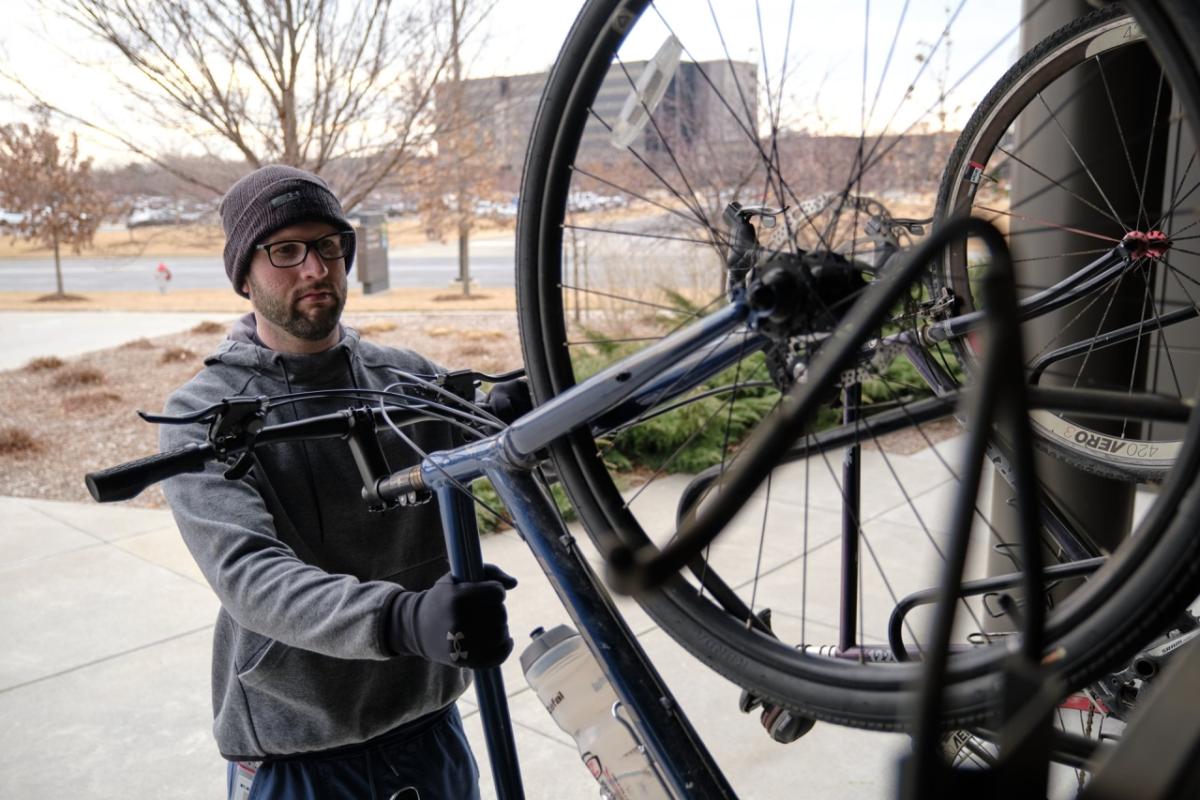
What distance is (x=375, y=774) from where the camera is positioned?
6.40ft

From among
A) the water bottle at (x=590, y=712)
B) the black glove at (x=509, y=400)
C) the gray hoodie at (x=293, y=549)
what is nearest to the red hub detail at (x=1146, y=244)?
the black glove at (x=509, y=400)

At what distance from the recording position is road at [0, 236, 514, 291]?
17672 millimetres

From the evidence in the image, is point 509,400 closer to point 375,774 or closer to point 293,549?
point 293,549

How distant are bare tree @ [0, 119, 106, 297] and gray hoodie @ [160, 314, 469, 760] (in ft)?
29.4

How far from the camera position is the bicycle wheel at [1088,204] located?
192 centimetres

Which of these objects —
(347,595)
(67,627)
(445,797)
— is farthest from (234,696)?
(67,627)

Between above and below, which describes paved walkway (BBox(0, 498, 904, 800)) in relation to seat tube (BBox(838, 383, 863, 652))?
below

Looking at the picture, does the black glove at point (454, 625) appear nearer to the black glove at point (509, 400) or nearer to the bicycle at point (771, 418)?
the bicycle at point (771, 418)

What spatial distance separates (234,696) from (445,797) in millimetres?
441

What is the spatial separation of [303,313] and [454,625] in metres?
0.86

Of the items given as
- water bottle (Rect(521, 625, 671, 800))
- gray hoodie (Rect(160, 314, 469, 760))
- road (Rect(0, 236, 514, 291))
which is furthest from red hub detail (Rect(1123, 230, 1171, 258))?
road (Rect(0, 236, 514, 291))

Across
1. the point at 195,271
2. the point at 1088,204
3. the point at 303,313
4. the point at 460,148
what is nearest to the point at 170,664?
the point at 303,313

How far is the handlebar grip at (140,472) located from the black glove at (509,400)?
1.75 ft

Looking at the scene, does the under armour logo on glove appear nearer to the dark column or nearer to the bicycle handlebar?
the bicycle handlebar
